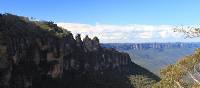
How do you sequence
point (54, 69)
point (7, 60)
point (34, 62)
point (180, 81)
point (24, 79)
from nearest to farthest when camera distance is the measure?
point (180, 81)
point (7, 60)
point (24, 79)
point (34, 62)
point (54, 69)

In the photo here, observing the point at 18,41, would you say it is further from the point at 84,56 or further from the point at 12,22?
the point at 84,56

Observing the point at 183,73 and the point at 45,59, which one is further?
the point at 45,59

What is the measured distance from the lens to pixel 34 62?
143125 millimetres

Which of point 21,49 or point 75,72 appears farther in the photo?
point 75,72

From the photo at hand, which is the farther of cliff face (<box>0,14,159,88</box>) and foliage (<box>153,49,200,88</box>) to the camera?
cliff face (<box>0,14,159,88</box>)

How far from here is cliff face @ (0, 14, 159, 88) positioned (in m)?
126

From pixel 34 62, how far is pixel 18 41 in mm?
10954

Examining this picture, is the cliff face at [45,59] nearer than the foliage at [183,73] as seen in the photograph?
No

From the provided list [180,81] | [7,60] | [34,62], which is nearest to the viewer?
[180,81]

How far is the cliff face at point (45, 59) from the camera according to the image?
126500mm

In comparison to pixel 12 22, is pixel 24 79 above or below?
below

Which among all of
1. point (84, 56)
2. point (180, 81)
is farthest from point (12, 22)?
point (180, 81)

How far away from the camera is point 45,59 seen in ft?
490

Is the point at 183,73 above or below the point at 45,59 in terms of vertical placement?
above
